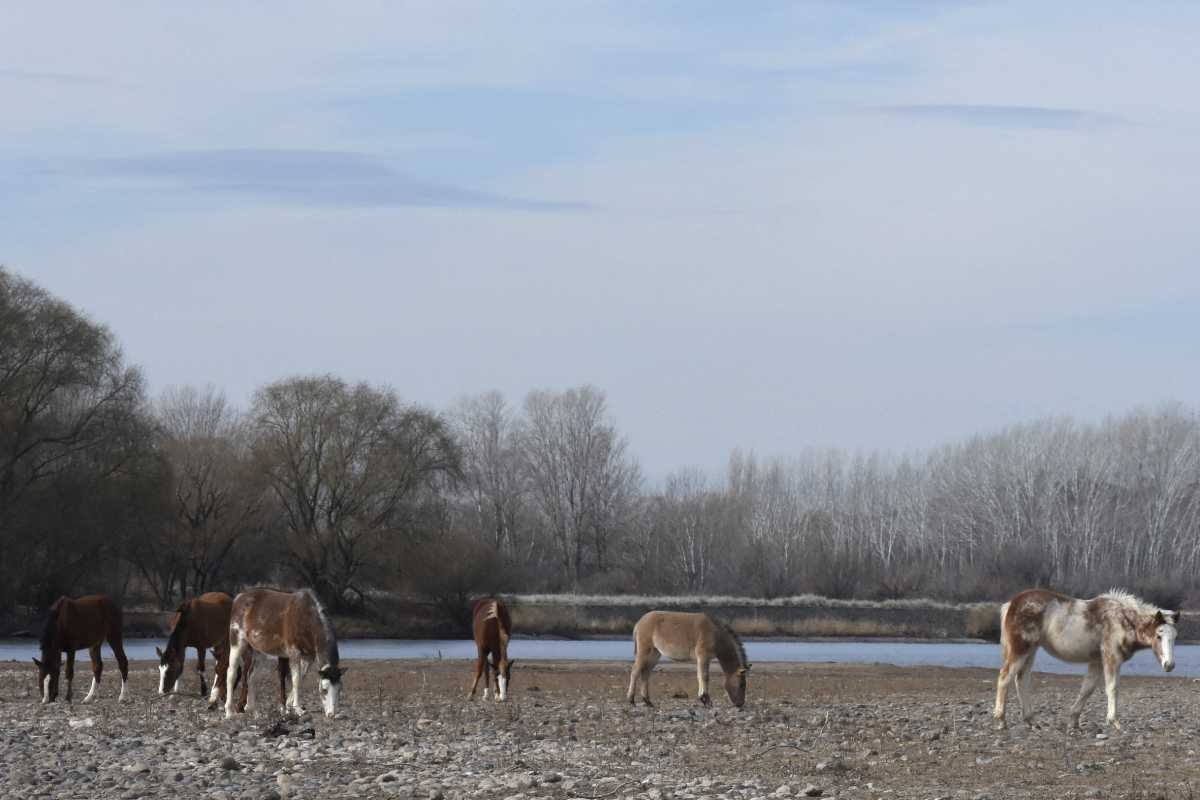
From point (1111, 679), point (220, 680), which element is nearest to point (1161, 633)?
point (1111, 679)

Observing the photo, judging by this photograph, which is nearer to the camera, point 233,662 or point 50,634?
point 233,662

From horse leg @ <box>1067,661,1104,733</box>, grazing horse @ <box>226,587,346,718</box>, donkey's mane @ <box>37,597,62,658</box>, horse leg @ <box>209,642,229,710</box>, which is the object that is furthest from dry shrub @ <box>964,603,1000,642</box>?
grazing horse @ <box>226,587,346,718</box>

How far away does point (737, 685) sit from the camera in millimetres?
22672

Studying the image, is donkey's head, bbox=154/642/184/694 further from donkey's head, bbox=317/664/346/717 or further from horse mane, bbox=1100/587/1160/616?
horse mane, bbox=1100/587/1160/616

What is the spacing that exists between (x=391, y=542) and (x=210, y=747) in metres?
53.8

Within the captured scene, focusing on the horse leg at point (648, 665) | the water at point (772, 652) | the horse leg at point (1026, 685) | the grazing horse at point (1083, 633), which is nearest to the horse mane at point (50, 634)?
the horse leg at point (648, 665)

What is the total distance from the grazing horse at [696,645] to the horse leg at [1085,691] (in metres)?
4.83

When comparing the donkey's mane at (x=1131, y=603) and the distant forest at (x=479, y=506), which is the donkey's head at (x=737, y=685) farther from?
the distant forest at (x=479, y=506)

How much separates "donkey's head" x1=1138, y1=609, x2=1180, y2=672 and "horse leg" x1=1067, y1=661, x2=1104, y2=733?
69 centimetres

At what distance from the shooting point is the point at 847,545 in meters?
Answer: 113

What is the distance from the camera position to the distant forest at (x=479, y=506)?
57281mm

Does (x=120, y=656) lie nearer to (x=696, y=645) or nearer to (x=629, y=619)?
(x=696, y=645)

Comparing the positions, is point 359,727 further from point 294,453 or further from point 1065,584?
point 1065,584

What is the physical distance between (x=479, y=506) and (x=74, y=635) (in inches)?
3324
